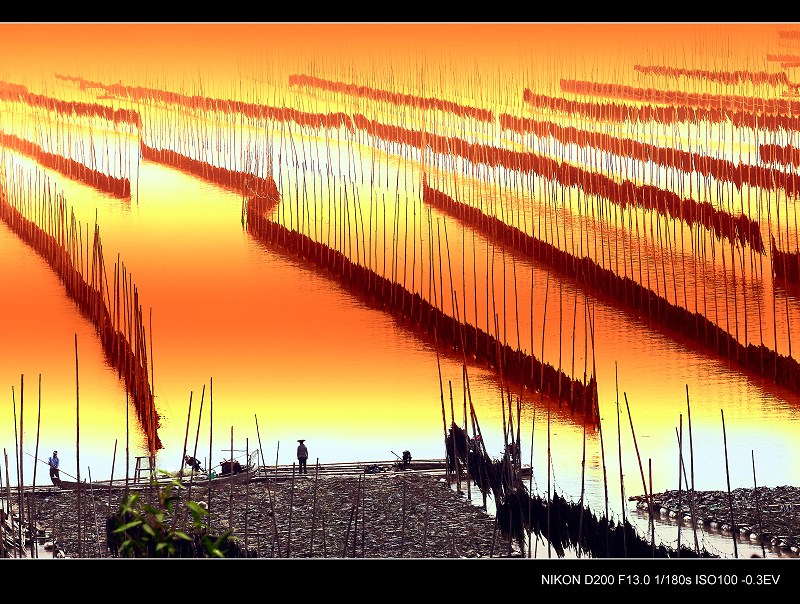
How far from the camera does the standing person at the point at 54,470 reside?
5.49 m

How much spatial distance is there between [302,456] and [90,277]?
1.30 meters

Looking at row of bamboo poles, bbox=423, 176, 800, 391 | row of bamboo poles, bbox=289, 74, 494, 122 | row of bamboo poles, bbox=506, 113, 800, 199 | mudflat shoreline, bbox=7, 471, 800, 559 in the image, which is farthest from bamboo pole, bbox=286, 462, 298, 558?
row of bamboo poles, bbox=506, 113, 800, 199

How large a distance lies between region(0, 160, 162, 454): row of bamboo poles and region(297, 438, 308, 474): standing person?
641 mm

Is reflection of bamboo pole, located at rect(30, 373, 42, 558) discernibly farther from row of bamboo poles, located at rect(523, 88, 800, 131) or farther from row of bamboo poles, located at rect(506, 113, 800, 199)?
row of bamboo poles, located at rect(523, 88, 800, 131)

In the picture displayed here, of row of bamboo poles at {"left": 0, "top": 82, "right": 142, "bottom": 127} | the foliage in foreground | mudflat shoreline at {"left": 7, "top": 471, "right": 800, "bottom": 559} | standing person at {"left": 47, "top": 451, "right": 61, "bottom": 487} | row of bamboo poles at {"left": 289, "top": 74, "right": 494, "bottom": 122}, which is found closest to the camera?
the foliage in foreground

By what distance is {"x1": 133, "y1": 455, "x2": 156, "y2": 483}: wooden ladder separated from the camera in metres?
5.50

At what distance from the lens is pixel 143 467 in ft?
18.1

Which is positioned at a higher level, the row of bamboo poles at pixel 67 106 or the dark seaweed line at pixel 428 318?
the row of bamboo poles at pixel 67 106

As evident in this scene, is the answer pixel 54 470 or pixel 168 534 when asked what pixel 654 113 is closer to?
pixel 168 534

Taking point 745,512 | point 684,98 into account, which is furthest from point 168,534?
point 684,98

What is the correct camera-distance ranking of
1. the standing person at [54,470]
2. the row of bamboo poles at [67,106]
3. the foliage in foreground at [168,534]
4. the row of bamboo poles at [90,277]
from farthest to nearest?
the row of bamboo poles at [67,106] < the row of bamboo poles at [90,277] < the standing person at [54,470] < the foliage in foreground at [168,534]

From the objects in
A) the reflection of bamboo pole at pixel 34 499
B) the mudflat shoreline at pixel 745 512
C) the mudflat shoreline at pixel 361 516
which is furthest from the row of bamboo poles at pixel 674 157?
the reflection of bamboo pole at pixel 34 499

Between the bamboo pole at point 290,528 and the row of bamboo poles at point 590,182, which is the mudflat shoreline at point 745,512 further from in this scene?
the bamboo pole at point 290,528

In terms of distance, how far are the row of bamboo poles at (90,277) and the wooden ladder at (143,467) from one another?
0.09 m
